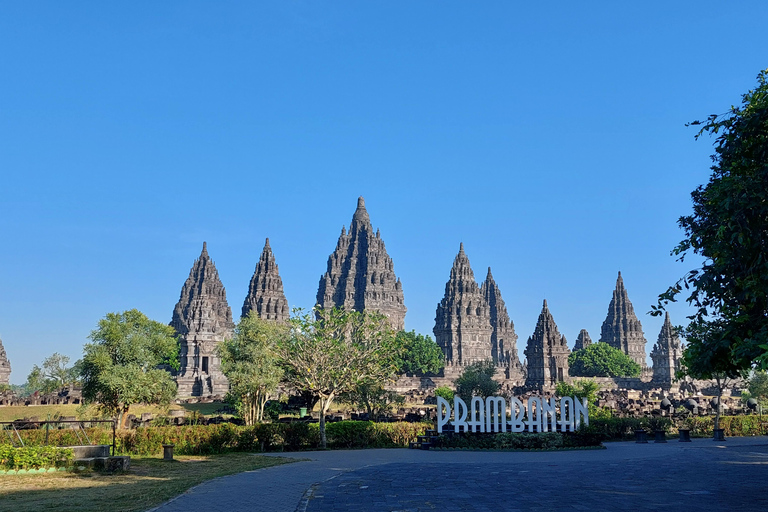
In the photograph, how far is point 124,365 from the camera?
44.1m

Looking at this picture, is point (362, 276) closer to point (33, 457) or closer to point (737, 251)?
point (33, 457)

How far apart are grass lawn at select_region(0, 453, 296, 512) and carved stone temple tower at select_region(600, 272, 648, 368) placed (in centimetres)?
15150

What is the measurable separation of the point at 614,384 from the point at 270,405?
2763 inches

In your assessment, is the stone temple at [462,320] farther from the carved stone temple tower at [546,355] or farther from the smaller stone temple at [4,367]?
the smaller stone temple at [4,367]

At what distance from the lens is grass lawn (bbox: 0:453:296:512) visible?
16953 mm

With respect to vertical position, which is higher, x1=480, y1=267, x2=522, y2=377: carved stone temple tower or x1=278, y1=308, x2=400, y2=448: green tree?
x1=480, y1=267, x2=522, y2=377: carved stone temple tower

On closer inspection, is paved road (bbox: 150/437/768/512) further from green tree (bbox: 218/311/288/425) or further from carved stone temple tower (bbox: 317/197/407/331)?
carved stone temple tower (bbox: 317/197/407/331)

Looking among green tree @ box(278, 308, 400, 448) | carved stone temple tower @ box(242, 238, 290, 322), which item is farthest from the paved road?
carved stone temple tower @ box(242, 238, 290, 322)

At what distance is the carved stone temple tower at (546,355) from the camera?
10662cm

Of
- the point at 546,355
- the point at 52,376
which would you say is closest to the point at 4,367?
the point at 52,376

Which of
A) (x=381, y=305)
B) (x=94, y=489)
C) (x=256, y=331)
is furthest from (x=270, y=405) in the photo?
(x=381, y=305)

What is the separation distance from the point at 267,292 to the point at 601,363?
224 feet

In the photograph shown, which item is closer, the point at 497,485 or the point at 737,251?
the point at 737,251

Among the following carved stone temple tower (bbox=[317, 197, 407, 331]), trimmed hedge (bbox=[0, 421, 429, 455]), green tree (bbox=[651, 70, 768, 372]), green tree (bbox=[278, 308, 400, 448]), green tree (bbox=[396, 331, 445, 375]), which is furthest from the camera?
carved stone temple tower (bbox=[317, 197, 407, 331])
